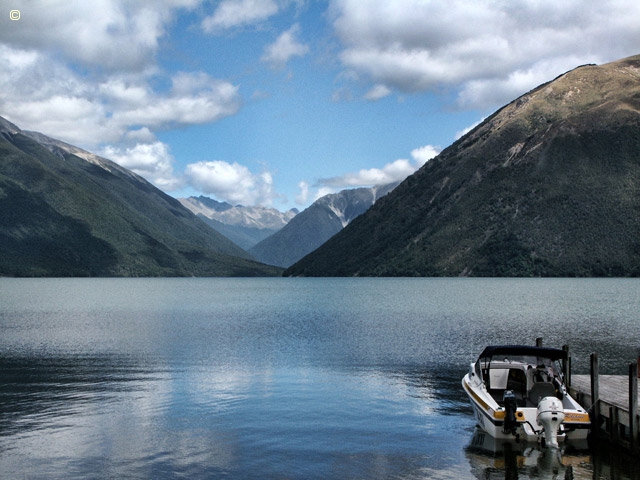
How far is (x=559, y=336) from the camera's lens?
7494 cm

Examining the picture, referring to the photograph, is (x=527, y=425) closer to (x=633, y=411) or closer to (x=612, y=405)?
(x=612, y=405)

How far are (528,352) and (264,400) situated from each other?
636 inches

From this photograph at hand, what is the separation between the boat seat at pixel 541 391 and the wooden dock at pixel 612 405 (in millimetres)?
1933

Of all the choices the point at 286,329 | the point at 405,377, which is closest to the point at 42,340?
the point at 286,329

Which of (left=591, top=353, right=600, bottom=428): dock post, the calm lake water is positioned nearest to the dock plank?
(left=591, top=353, right=600, bottom=428): dock post

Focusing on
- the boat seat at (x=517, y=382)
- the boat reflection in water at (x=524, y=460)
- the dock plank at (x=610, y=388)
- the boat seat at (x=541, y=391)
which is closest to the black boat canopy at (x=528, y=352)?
the boat seat at (x=517, y=382)

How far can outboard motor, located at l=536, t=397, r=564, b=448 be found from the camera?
30.1 meters

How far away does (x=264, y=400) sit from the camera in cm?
4169

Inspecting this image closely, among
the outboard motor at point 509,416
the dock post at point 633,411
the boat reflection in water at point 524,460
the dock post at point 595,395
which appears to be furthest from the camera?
the dock post at point 595,395

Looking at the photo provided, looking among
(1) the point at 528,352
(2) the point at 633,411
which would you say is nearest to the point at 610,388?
(1) the point at 528,352

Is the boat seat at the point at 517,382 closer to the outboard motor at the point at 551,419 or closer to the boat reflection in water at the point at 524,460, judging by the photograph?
the boat reflection in water at the point at 524,460

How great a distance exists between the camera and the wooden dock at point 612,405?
2925 cm

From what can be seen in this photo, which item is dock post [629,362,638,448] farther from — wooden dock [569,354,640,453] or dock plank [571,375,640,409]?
dock plank [571,375,640,409]

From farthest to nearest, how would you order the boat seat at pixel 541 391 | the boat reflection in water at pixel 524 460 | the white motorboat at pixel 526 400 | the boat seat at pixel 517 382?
the boat seat at pixel 517 382
the boat seat at pixel 541 391
the white motorboat at pixel 526 400
the boat reflection in water at pixel 524 460
